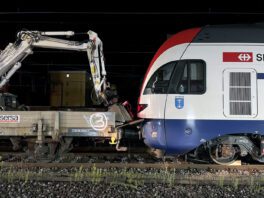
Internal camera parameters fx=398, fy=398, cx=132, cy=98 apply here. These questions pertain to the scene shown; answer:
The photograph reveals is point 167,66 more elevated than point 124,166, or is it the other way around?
point 167,66

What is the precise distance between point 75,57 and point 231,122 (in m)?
16.3

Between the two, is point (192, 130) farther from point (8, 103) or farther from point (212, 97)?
point (8, 103)

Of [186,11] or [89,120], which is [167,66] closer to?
[89,120]

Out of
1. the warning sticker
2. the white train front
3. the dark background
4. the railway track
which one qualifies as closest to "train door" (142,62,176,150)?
the white train front

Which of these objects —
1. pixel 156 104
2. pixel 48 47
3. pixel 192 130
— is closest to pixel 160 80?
pixel 156 104

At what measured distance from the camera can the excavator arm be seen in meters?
10.3

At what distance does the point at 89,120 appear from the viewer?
9.77 m

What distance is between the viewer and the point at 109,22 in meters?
18.0

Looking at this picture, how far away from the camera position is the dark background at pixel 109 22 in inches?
621

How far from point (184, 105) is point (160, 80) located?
861mm

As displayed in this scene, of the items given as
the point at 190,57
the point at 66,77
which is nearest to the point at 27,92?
the point at 66,77

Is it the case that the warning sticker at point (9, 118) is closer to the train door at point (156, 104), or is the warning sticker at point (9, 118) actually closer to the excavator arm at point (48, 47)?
the excavator arm at point (48, 47)

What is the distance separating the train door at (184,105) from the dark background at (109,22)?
6.50 metres

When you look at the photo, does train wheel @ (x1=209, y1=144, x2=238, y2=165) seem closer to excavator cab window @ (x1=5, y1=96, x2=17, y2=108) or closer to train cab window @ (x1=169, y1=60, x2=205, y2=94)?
train cab window @ (x1=169, y1=60, x2=205, y2=94)
